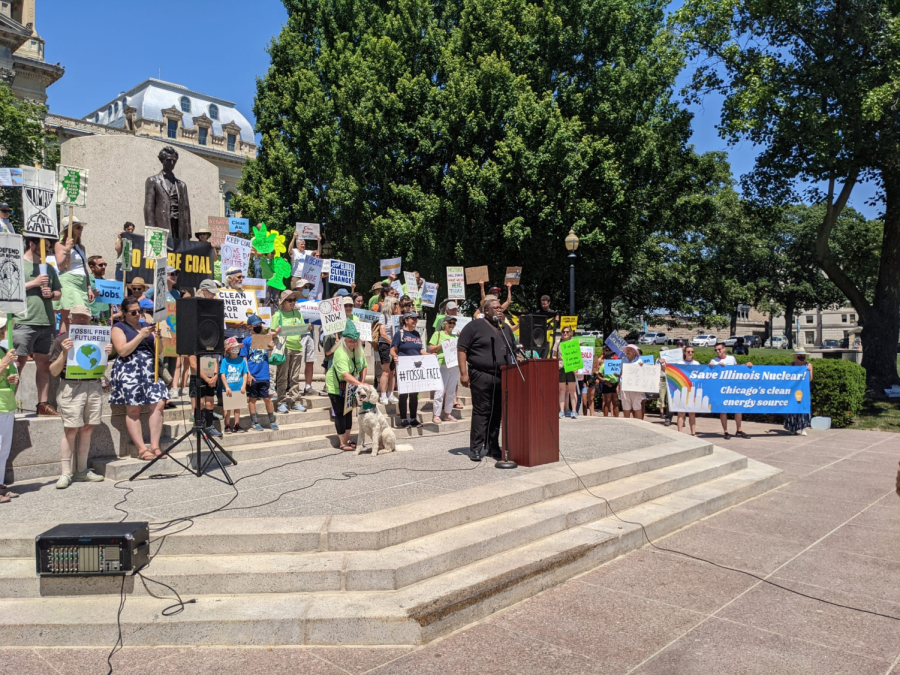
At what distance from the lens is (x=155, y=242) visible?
10930 millimetres

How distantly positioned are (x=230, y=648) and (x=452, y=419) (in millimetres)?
7389

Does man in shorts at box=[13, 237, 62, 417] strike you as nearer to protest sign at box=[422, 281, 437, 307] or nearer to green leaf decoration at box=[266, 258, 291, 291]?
green leaf decoration at box=[266, 258, 291, 291]

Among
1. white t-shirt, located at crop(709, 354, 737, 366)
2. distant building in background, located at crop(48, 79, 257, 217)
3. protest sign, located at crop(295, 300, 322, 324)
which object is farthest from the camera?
distant building in background, located at crop(48, 79, 257, 217)

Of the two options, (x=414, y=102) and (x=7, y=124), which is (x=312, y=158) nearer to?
(x=414, y=102)

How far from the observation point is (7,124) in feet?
101

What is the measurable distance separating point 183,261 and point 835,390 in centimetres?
1496

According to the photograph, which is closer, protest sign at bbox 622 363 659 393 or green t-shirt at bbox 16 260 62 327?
green t-shirt at bbox 16 260 62 327

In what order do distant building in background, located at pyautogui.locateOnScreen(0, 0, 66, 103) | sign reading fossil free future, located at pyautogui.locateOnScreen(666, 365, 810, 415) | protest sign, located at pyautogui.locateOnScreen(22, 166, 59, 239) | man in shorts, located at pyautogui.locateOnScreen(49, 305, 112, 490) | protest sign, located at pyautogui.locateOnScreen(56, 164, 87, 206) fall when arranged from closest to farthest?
man in shorts, located at pyautogui.locateOnScreen(49, 305, 112, 490) < protest sign, located at pyautogui.locateOnScreen(22, 166, 59, 239) < protest sign, located at pyautogui.locateOnScreen(56, 164, 87, 206) < sign reading fossil free future, located at pyautogui.locateOnScreen(666, 365, 810, 415) < distant building in background, located at pyautogui.locateOnScreen(0, 0, 66, 103)

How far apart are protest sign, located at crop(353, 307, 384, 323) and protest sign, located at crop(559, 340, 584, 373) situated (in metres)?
4.09

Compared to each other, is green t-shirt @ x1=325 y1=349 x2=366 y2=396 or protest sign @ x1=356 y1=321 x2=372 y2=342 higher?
protest sign @ x1=356 y1=321 x2=372 y2=342

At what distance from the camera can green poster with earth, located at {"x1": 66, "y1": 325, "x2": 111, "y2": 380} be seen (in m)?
6.82

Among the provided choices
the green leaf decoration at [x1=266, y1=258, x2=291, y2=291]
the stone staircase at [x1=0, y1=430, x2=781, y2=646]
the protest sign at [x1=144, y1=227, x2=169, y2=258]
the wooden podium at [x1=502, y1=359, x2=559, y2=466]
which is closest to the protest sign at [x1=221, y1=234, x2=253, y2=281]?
the green leaf decoration at [x1=266, y1=258, x2=291, y2=291]

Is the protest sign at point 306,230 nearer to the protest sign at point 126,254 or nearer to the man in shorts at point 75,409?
the protest sign at point 126,254

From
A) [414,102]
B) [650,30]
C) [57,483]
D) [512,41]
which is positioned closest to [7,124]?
[414,102]
